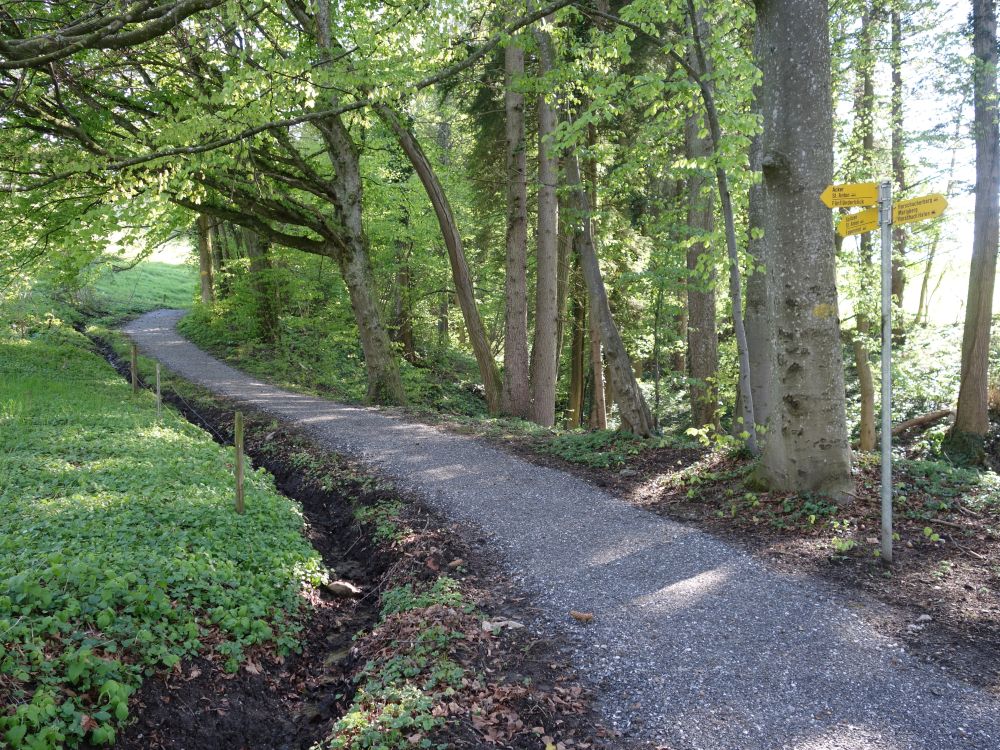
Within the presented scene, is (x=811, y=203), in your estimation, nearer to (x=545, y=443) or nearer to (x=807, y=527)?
(x=807, y=527)

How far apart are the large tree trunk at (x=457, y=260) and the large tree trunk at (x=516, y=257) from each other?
497 mm

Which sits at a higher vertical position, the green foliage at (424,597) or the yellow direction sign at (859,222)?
the yellow direction sign at (859,222)

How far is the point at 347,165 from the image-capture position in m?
13.2

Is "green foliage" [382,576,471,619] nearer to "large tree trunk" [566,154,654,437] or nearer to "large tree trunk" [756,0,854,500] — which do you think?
"large tree trunk" [756,0,854,500]

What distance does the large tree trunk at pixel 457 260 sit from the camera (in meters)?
12.7

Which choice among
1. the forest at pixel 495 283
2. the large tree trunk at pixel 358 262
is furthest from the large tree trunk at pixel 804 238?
the large tree trunk at pixel 358 262

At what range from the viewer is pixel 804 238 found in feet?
19.2

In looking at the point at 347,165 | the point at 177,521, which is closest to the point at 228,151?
the point at 177,521

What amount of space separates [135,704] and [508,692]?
83.5 inches

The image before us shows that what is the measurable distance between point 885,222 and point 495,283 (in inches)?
632

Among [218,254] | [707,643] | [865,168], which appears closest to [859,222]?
[707,643]

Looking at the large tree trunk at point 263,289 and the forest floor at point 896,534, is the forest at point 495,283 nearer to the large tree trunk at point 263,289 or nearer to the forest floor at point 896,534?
the forest floor at point 896,534

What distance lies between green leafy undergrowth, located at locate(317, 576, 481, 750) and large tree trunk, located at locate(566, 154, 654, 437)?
5.05 meters

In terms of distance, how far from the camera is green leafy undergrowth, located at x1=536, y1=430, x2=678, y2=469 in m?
8.57
